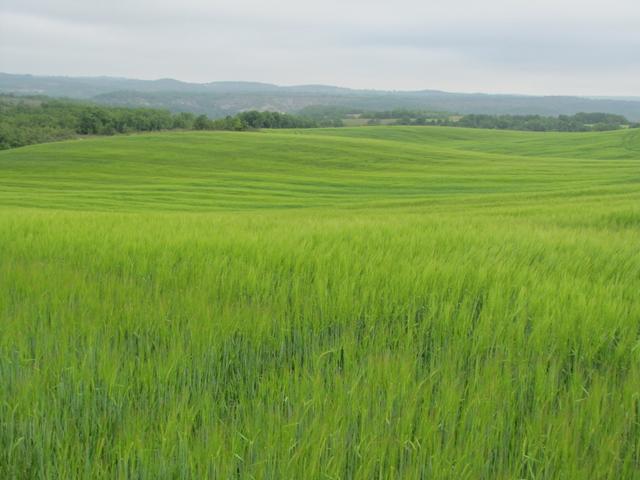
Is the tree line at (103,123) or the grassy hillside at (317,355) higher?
the tree line at (103,123)

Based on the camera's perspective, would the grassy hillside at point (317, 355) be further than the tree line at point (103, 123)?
No

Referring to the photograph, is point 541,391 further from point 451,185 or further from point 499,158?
point 499,158

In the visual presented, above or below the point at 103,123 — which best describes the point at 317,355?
below

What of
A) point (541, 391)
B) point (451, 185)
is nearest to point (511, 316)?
point (541, 391)

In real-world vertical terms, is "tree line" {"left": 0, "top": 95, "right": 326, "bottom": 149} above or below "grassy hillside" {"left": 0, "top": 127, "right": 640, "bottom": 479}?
above

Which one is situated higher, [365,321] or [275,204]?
[365,321]

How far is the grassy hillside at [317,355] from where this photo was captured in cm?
157

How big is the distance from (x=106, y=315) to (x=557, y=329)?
2.22 meters

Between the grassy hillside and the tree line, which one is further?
the tree line

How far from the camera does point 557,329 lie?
99.5 inches

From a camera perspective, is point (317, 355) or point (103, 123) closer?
point (317, 355)

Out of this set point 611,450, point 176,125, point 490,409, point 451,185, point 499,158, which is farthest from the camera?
point 176,125

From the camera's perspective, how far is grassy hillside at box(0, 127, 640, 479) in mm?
1572

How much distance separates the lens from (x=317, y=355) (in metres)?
2.31
